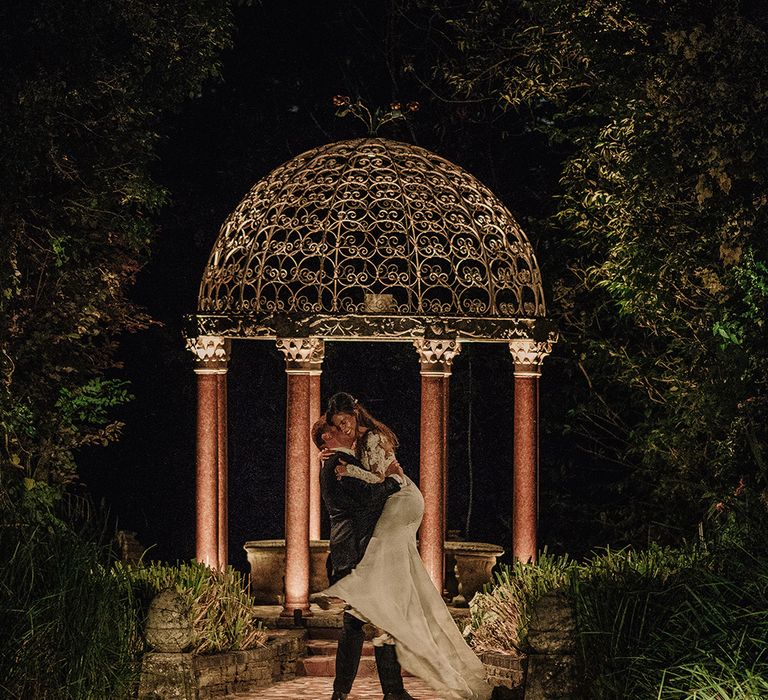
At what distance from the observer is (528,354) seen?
14.9m

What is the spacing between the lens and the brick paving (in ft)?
41.0

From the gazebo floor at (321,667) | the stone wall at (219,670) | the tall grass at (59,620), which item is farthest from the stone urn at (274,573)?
the tall grass at (59,620)

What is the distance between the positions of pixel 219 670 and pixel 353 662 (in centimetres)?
146

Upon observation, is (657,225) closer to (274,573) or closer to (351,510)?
(274,573)

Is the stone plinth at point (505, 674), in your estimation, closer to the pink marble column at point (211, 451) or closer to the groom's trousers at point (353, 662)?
the groom's trousers at point (353, 662)

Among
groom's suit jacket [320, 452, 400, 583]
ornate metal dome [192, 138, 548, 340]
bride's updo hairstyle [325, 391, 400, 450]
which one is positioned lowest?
groom's suit jacket [320, 452, 400, 583]

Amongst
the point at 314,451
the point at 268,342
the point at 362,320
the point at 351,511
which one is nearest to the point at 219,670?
the point at 351,511

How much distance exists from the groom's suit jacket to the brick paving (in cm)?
143

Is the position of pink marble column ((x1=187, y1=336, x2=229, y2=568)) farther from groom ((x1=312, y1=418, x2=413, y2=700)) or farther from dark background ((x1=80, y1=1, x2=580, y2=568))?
dark background ((x1=80, y1=1, x2=580, y2=568))

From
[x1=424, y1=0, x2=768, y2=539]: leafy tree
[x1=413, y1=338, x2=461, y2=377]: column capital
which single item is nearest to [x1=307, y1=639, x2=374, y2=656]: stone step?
[x1=413, y1=338, x2=461, y2=377]: column capital

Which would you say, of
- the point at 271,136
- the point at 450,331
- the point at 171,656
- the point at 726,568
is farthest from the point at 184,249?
the point at 726,568

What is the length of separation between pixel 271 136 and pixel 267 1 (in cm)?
186

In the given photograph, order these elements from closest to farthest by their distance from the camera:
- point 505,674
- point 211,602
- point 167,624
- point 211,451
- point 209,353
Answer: point 167,624
point 505,674
point 211,602
point 211,451
point 209,353

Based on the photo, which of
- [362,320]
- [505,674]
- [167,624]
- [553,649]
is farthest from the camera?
[362,320]
